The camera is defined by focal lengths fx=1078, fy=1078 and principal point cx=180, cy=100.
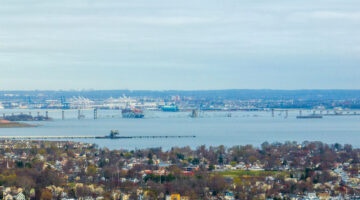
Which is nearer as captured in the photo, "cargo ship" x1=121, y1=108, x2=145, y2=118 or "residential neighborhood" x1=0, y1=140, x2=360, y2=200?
"residential neighborhood" x1=0, y1=140, x2=360, y2=200

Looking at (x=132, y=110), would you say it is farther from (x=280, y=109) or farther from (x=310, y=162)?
(x=310, y=162)

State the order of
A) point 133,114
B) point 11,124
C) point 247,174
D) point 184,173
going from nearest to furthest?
point 184,173 → point 247,174 → point 11,124 → point 133,114

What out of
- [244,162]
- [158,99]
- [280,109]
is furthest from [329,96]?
[244,162]

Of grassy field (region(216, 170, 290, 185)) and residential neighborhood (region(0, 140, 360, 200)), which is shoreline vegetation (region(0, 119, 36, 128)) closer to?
residential neighborhood (region(0, 140, 360, 200))

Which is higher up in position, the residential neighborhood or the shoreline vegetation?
the residential neighborhood

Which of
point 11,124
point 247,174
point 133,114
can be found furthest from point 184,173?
point 133,114

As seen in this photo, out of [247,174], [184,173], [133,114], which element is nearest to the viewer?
[184,173]

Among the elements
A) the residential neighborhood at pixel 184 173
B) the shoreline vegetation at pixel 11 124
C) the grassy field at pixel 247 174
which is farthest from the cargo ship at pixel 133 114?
the grassy field at pixel 247 174

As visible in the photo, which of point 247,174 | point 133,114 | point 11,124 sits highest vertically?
point 247,174

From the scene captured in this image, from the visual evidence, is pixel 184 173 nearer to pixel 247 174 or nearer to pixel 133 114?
pixel 247 174

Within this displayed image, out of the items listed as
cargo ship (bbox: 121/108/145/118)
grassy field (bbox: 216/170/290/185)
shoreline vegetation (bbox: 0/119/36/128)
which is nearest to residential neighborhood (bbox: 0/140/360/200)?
grassy field (bbox: 216/170/290/185)

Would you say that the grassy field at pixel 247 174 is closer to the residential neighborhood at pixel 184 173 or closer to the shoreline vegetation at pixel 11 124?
the residential neighborhood at pixel 184 173
